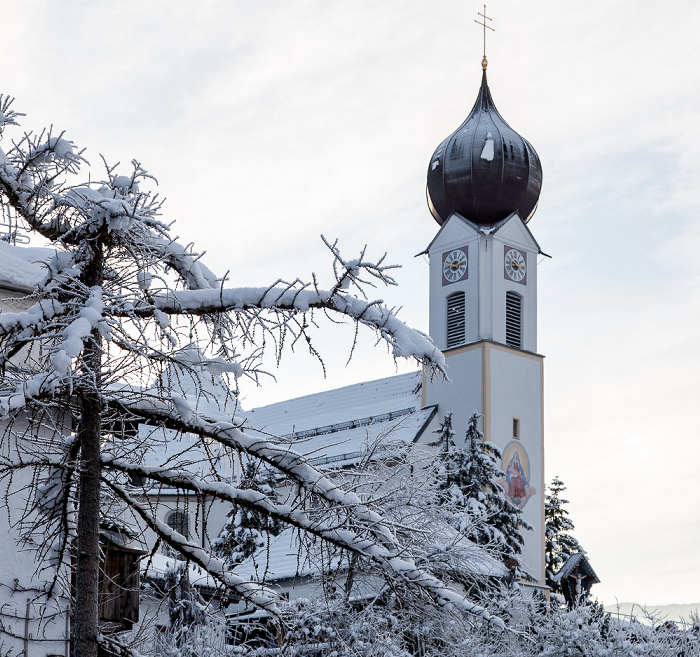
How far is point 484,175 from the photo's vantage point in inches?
1748

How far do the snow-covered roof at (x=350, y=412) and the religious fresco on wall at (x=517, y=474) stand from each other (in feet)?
9.09

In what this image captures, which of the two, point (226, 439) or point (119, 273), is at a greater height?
point (119, 273)

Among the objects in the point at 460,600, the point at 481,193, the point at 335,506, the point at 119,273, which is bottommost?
the point at 460,600

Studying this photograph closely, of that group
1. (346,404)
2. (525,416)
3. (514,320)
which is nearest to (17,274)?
(525,416)

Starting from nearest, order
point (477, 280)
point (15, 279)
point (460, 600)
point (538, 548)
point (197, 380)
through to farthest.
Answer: point (460, 600)
point (197, 380)
point (15, 279)
point (538, 548)
point (477, 280)

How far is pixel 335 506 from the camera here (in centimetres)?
584

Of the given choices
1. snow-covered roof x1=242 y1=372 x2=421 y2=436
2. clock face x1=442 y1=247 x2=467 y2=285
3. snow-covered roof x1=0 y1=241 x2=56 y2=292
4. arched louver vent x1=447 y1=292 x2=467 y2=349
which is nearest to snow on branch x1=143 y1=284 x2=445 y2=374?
snow-covered roof x1=0 y1=241 x2=56 y2=292

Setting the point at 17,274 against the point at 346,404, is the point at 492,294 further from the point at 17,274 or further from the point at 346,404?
the point at 17,274

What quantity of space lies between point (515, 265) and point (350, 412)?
7593mm

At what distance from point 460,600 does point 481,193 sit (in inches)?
1549

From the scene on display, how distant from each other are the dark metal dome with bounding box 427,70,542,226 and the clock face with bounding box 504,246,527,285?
1273 mm

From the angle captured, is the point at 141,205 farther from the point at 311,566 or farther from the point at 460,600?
the point at 460,600

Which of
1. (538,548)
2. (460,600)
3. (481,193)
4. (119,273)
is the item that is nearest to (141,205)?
(119,273)

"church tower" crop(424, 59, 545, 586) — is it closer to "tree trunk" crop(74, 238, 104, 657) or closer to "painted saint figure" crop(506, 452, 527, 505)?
"painted saint figure" crop(506, 452, 527, 505)
